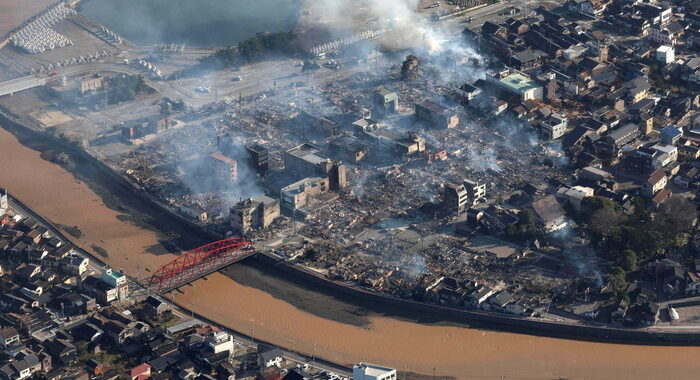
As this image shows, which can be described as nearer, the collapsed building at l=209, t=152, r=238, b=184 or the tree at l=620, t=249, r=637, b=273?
the tree at l=620, t=249, r=637, b=273

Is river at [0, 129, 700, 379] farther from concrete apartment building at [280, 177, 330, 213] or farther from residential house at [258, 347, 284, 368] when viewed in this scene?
concrete apartment building at [280, 177, 330, 213]

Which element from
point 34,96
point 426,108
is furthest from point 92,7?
point 426,108

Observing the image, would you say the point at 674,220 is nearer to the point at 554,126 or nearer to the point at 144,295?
the point at 554,126

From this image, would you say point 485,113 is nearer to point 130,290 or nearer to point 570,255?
point 570,255

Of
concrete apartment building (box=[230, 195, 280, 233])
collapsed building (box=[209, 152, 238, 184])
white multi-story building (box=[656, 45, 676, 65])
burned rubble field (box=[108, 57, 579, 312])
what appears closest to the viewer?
burned rubble field (box=[108, 57, 579, 312])

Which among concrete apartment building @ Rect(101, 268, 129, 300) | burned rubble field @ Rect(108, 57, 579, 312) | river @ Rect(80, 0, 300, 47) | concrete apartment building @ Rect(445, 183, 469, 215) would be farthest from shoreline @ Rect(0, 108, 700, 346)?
river @ Rect(80, 0, 300, 47)

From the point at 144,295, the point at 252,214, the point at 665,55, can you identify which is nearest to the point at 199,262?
the point at 144,295

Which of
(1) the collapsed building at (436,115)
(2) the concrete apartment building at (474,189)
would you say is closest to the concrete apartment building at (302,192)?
(2) the concrete apartment building at (474,189)
